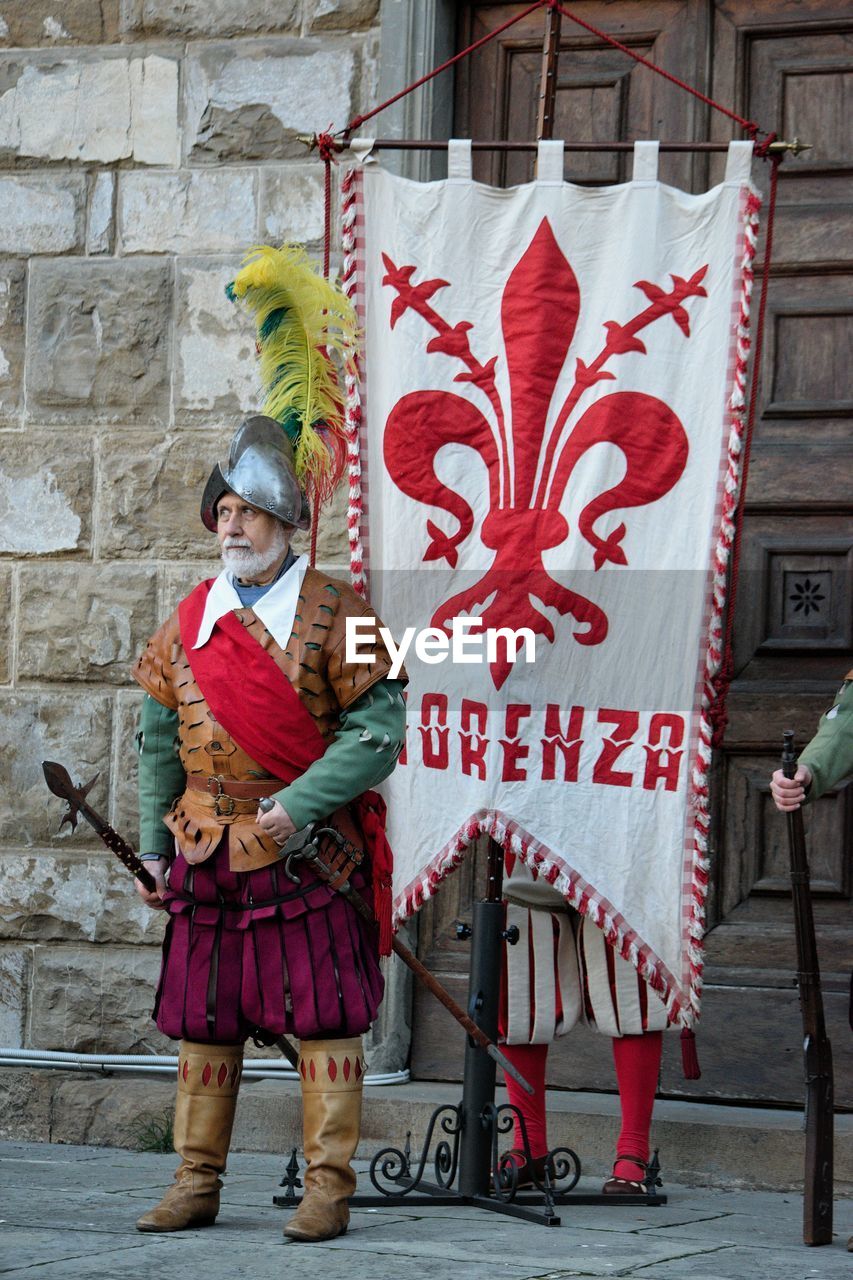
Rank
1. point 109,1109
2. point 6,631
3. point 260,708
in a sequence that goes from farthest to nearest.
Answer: point 6,631 → point 109,1109 → point 260,708

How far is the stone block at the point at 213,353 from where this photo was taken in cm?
580

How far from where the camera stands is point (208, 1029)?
4.21 metres

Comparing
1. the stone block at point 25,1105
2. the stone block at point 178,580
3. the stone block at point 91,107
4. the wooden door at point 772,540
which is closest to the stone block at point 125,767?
the stone block at point 178,580

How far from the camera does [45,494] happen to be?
19.5ft

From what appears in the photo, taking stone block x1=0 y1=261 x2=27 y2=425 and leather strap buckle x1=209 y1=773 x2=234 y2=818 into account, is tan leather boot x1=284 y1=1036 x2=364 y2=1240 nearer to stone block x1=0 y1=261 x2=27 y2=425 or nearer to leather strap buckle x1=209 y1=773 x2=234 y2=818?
leather strap buckle x1=209 y1=773 x2=234 y2=818

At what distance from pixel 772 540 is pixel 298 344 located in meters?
1.57

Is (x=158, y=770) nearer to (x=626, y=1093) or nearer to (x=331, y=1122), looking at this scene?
(x=331, y=1122)

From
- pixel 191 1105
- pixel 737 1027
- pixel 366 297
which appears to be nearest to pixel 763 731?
pixel 737 1027

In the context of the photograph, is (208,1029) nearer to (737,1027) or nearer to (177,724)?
(177,724)

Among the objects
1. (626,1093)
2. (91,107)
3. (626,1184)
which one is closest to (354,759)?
(626,1093)

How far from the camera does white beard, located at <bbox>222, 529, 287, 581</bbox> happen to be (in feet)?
14.4

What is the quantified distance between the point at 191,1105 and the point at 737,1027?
174 centimetres

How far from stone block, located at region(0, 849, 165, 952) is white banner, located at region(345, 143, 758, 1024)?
1.25m

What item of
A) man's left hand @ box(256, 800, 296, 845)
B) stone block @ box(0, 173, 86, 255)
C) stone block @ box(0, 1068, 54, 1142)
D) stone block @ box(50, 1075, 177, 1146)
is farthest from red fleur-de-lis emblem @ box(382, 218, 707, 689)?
stone block @ box(0, 1068, 54, 1142)
